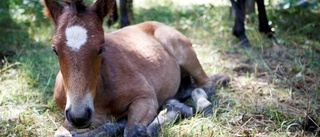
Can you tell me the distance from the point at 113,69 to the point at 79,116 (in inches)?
37.7

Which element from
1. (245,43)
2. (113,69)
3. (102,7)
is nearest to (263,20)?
(245,43)

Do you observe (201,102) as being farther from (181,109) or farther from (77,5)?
(77,5)

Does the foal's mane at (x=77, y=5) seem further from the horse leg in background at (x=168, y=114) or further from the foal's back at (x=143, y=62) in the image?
the horse leg in background at (x=168, y=114)

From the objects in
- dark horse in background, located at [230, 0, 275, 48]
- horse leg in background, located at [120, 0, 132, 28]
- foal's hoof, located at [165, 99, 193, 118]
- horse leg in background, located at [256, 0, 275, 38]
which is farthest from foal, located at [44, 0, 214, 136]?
horse leg in background, located at [256, 0, 275, 38]

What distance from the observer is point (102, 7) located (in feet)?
10.6

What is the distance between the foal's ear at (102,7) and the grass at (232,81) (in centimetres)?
106

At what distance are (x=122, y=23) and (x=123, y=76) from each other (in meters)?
3.63

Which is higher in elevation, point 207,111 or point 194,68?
point 194,68

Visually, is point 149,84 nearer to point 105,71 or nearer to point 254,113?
point 105,71

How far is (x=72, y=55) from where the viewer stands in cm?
291

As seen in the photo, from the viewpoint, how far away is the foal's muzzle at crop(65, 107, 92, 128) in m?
2.80

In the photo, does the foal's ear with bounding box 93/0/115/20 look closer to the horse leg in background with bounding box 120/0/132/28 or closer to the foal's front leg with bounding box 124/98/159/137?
the foal's front leg with bounding box 124/98/159/137

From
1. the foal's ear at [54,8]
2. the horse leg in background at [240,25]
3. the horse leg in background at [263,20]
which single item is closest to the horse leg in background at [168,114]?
the foal's ear at [54,8]

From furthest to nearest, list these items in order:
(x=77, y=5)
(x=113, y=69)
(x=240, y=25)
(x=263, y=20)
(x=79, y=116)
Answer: (x=263, y=20) < (x=240, y=25) < (x=113, y=69) < (x=77, y=5) < (x=79, y=116)
